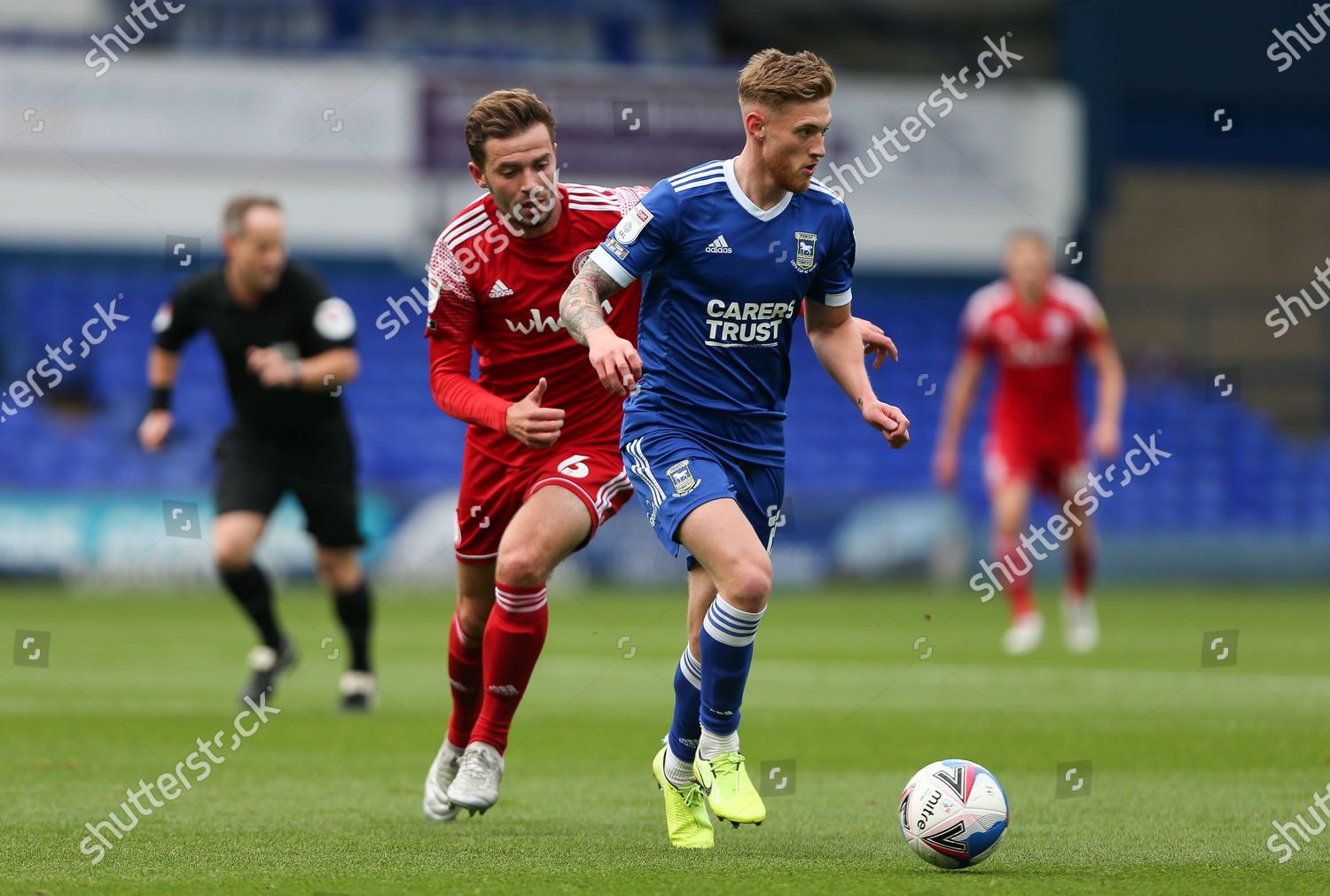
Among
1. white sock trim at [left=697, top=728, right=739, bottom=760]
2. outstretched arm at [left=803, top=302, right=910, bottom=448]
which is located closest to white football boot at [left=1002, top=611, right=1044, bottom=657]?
outstretched arm at [left=803, top=302, right=910, bottom=448]

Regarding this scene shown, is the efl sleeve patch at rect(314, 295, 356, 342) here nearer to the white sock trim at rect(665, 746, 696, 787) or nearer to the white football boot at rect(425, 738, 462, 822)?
the white football boot at rect(425, 738, 462, 822)

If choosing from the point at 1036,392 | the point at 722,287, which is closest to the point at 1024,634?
the point at 1036,392

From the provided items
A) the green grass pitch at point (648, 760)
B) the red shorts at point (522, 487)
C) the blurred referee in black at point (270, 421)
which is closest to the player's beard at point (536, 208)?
the red shorts at point (522, 487)

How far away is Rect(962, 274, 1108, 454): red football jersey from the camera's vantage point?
13.5 meters

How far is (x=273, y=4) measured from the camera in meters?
25.5

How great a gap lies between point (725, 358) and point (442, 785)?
1781mm

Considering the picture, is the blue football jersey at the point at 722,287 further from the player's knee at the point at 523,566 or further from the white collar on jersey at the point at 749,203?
the player's knee at the point at 523,566

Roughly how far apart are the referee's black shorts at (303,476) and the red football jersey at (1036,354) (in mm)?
5508

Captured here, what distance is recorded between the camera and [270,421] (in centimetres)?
972

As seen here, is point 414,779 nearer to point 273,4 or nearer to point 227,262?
point 227,262

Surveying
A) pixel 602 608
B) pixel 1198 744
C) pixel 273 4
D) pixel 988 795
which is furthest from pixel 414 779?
pixel 273 4

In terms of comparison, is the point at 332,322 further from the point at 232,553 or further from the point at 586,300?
the point at 586,300

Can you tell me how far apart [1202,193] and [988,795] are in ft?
84.7

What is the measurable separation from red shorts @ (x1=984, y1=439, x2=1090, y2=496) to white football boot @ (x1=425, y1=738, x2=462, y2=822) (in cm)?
785
